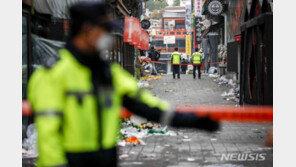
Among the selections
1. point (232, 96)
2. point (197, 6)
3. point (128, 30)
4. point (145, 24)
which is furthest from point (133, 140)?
point (197, 6)

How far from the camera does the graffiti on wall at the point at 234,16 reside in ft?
60.7

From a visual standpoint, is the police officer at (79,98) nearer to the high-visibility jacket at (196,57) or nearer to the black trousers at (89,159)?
the black trousers at (89,159)

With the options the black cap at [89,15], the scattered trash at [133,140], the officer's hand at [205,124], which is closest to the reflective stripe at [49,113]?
the black cap at [89,15]

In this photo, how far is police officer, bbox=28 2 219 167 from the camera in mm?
2523

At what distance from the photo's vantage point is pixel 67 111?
257 centimetres

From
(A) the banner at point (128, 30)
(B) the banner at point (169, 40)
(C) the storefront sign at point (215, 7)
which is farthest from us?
(B) the banner at point (169, 40)

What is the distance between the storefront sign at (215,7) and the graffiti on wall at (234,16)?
545 millimetres

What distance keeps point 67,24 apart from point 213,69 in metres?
21.0

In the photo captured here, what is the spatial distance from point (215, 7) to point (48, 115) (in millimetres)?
22316

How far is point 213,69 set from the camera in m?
30.1

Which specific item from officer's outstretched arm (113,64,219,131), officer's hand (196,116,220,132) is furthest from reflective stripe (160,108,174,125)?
officer's hand (196,116,220,132)

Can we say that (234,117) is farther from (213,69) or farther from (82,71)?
(213,69)

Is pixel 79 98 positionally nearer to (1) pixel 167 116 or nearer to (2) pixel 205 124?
(1) pixel 167 116

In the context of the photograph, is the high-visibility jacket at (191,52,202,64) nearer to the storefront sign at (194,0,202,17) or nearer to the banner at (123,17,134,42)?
the banner at (123,17,134,42)
